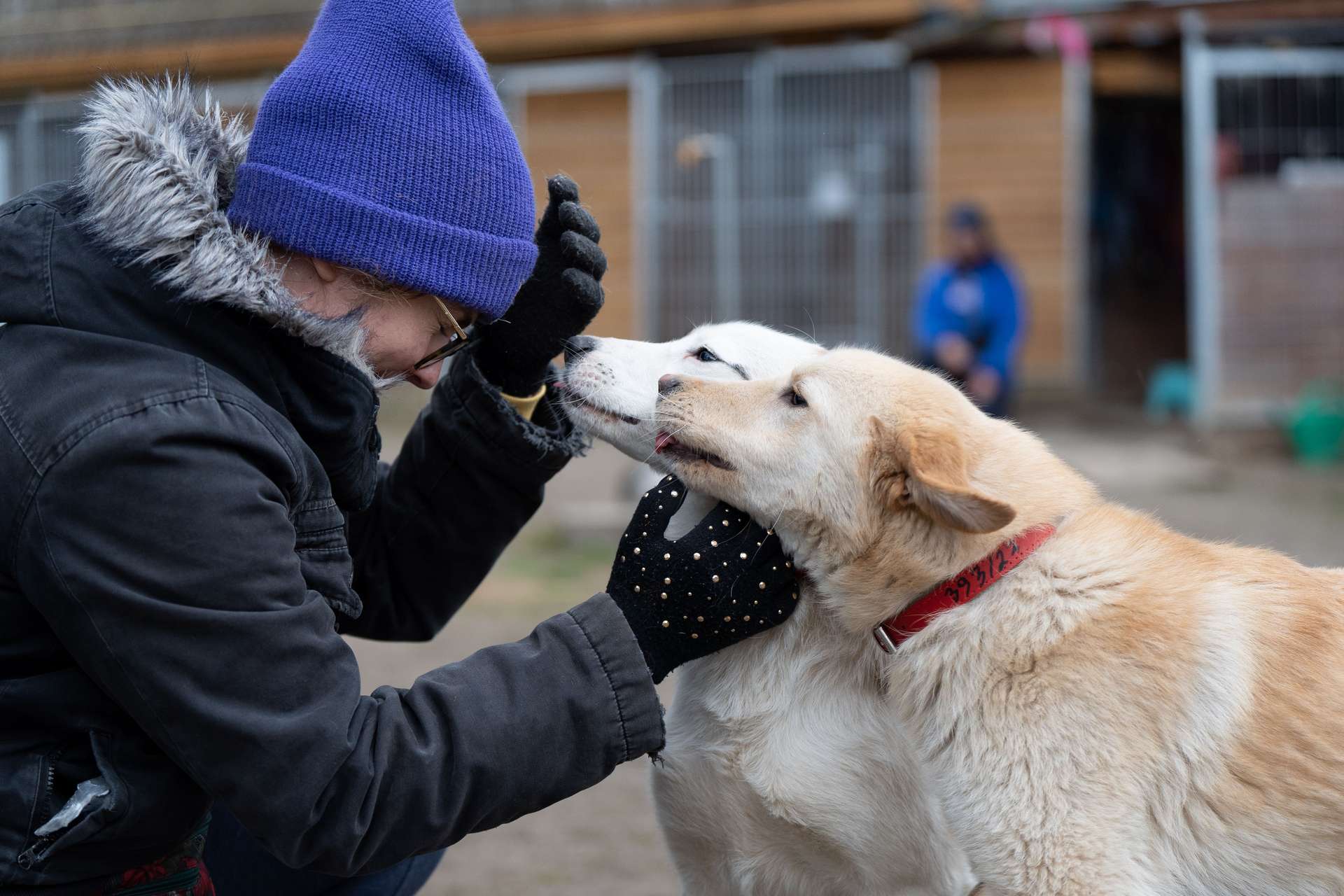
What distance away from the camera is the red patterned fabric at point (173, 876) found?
2.00 meters

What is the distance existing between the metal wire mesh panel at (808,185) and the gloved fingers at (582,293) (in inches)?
390

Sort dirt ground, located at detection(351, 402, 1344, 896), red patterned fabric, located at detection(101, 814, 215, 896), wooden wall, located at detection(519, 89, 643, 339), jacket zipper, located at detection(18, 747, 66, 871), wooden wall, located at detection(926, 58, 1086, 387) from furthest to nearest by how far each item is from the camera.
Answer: wooden wall, located at detection(519, 89, 643, 339)
wooden wall, located at detection(926, 58, 1086, 387)
dirt ground, located at detection(351, 402, 1344, 896)
red patterned fabric, located at detection(101, 814, 215, 896)
jacket zipper, located at detection(18, 747, 66, 871)

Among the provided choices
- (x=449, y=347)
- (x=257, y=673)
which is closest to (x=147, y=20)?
(x=449, y=347)

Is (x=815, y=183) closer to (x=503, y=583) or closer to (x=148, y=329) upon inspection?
(x=503, y=583)

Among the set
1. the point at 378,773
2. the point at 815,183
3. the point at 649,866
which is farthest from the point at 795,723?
the point at 815,183

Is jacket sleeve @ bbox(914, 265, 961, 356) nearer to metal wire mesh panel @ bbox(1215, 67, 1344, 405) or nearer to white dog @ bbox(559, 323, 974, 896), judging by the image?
metal wire mesh panel @ bbox(1215, 67, 1344, 405)

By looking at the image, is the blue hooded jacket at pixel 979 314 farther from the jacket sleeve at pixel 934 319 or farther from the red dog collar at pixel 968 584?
the red dog collar at pixel 968 584

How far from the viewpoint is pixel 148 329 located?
72.0 inches

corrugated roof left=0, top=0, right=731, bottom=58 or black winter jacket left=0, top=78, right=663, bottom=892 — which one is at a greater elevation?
corrugated roof left=0, top=0, right=731, bottom=58

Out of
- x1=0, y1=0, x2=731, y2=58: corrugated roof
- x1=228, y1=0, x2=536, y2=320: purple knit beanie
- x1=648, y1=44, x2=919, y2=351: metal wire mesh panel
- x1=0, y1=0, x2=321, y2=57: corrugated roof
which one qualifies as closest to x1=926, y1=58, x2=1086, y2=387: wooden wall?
x1=648, y1=44, x2=919, y2=351: metal wire mesh panel

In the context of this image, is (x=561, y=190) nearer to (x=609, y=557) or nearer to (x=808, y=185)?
(x=609, y=557)

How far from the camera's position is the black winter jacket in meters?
1.69

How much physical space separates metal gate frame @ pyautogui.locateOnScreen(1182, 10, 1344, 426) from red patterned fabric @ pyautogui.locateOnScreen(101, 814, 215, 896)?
33.9 ft

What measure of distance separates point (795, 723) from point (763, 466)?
1.63 ft
